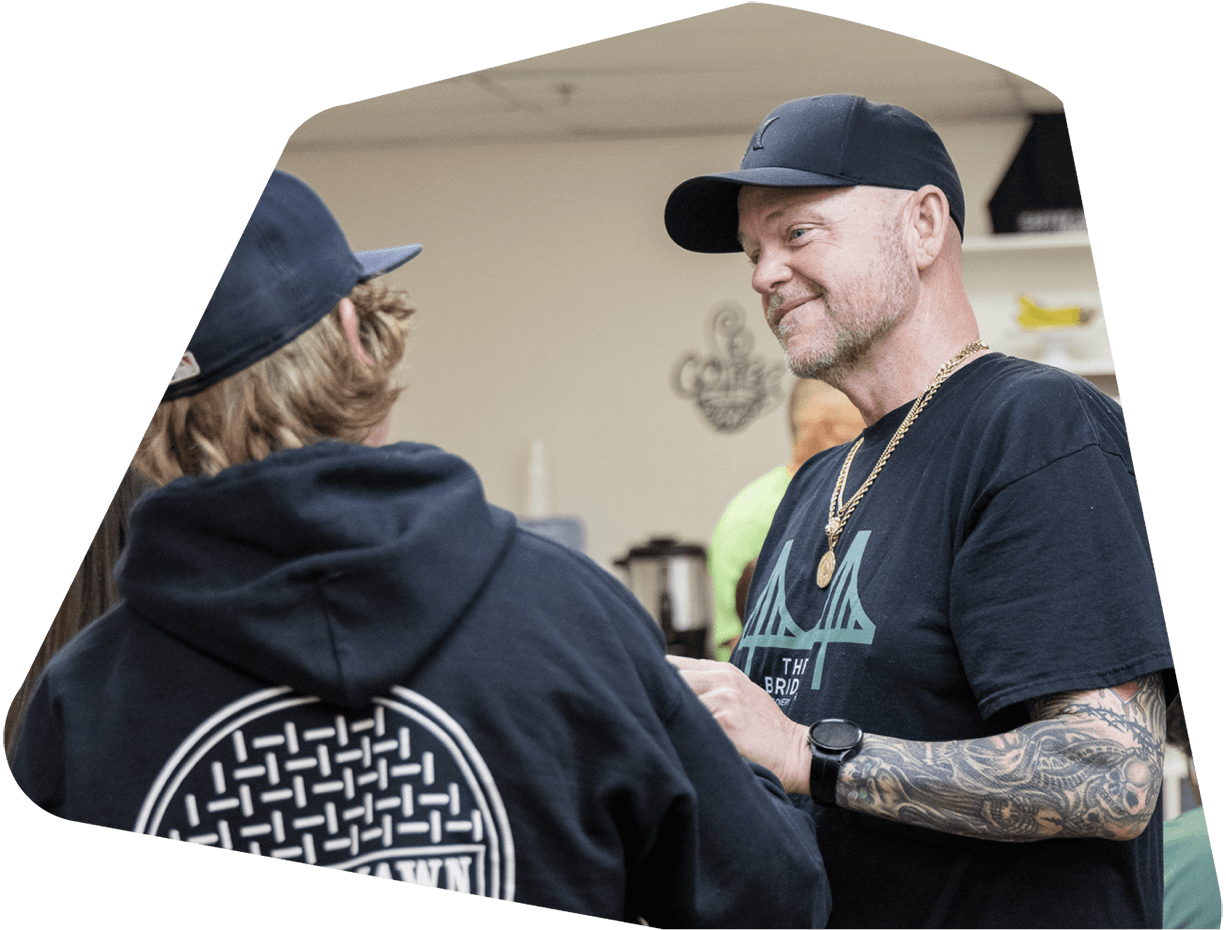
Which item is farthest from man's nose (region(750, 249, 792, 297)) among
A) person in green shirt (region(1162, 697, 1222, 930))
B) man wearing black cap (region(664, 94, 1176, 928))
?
person in green shirt (region(1162, 697, 1222, 930))

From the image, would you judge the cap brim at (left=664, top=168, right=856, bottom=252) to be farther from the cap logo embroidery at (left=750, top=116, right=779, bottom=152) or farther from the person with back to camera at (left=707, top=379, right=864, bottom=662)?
the person with back to camera at (left=707, top=379, right=864, bottom=662)

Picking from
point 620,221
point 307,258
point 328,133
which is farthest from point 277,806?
point 328,133

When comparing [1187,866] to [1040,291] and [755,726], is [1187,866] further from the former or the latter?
[1040,291]

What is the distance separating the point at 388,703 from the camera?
115 centimetres

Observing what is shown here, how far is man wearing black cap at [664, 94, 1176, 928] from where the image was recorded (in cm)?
113

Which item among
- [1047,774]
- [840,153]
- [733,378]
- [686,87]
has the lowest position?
[1047,774]

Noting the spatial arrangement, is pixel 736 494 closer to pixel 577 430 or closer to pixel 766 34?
pixel 577 430

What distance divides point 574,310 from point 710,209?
0.22 metres

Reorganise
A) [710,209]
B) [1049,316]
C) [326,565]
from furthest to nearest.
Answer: [710,209] → [1049,316] → [326,565]

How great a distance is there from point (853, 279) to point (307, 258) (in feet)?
2.01

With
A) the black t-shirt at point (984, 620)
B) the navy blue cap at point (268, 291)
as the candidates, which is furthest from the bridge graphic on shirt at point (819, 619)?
the navy blue cap at point (268, 291)

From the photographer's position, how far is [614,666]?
1102 mm

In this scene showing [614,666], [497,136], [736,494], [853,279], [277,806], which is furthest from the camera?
[497,136]

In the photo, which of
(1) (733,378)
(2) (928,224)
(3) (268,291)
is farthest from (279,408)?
(2) (928,224)
